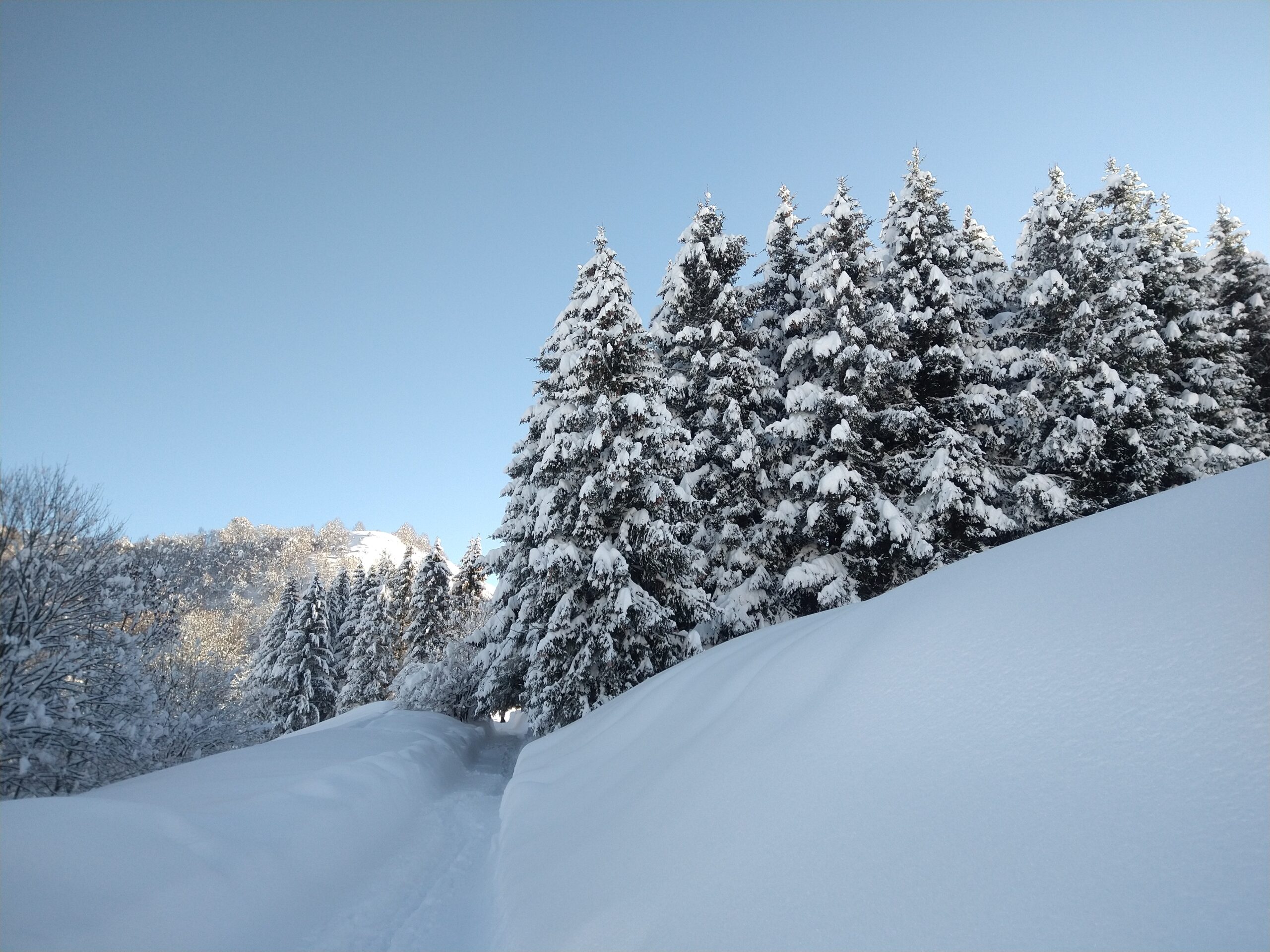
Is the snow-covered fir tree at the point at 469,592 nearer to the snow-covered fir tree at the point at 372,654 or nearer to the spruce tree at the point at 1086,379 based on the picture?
the snow-covered fir tree at the point at 372,654

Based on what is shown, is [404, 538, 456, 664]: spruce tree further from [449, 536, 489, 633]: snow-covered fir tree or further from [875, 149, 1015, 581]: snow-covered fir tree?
[875, 149, 1015, 581]: snow-covered fir tree

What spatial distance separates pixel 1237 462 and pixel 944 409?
357 inches

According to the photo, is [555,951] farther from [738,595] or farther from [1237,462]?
[1237,462]

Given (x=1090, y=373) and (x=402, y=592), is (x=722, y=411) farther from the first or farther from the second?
(x=402, y=592)

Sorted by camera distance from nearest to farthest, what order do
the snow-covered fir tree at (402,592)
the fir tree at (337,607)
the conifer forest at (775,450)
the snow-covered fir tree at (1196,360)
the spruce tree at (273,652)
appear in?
the conifer forest at (775,450), the snow-covered fir tree at (1196,360), the spruce tree at (273,652), the snow-covered fir tree at (402,592), the fir tree at (337,607)

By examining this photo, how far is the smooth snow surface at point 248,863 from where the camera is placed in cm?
399

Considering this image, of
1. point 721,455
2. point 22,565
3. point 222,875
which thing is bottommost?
point 222,875

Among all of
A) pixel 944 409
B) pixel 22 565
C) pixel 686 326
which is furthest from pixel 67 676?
pixel 944 409

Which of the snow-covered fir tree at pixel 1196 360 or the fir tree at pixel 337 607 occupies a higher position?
the snow-covered fir tree at pixel 1196 360

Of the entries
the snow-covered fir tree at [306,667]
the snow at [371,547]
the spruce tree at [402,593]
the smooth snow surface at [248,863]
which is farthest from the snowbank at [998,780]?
the snow at [371,547]

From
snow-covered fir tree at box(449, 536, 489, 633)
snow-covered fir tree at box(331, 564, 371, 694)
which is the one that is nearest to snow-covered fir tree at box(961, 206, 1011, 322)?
snow-covered fir tree at box(449, 536, 489, 633)

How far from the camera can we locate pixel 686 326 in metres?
15.8

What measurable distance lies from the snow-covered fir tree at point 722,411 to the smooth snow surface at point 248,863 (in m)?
7.49

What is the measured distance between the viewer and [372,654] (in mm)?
36688
